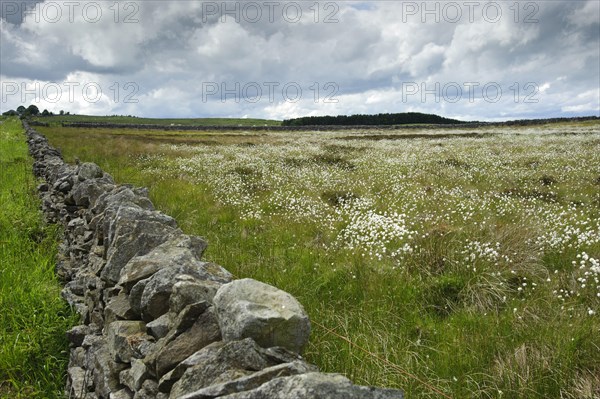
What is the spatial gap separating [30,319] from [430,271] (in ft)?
20.2

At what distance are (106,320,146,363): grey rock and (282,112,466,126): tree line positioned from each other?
436 ft

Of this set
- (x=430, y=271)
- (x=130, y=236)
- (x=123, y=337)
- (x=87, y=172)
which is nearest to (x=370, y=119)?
(x=87, y=172)

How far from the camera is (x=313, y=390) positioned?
2102mm

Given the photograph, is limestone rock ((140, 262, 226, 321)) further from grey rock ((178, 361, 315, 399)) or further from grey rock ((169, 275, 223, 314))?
grey rock ((178, 361, 315, 399))

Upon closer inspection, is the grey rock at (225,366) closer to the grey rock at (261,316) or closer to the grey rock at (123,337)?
the grey rock at (261,316)

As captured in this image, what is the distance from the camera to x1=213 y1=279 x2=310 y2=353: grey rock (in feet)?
9.43

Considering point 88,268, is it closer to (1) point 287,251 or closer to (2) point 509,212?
(1) point 287,251

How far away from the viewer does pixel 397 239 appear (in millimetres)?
8250

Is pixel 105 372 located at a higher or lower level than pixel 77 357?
higher

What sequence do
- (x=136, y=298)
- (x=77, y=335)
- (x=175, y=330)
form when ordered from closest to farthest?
(x=175, y=330) → (x=136, y=298) → (x=77, y=335)

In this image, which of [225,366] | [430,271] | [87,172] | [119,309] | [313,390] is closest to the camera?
[313,390]

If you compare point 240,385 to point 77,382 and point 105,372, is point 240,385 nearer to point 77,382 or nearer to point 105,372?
point 105,372

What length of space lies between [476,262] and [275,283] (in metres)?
3.48

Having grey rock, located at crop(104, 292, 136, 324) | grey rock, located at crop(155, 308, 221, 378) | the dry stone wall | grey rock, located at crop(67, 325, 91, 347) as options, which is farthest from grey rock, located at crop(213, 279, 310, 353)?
grey rock, located at crop(67, 325, 91, 347)
